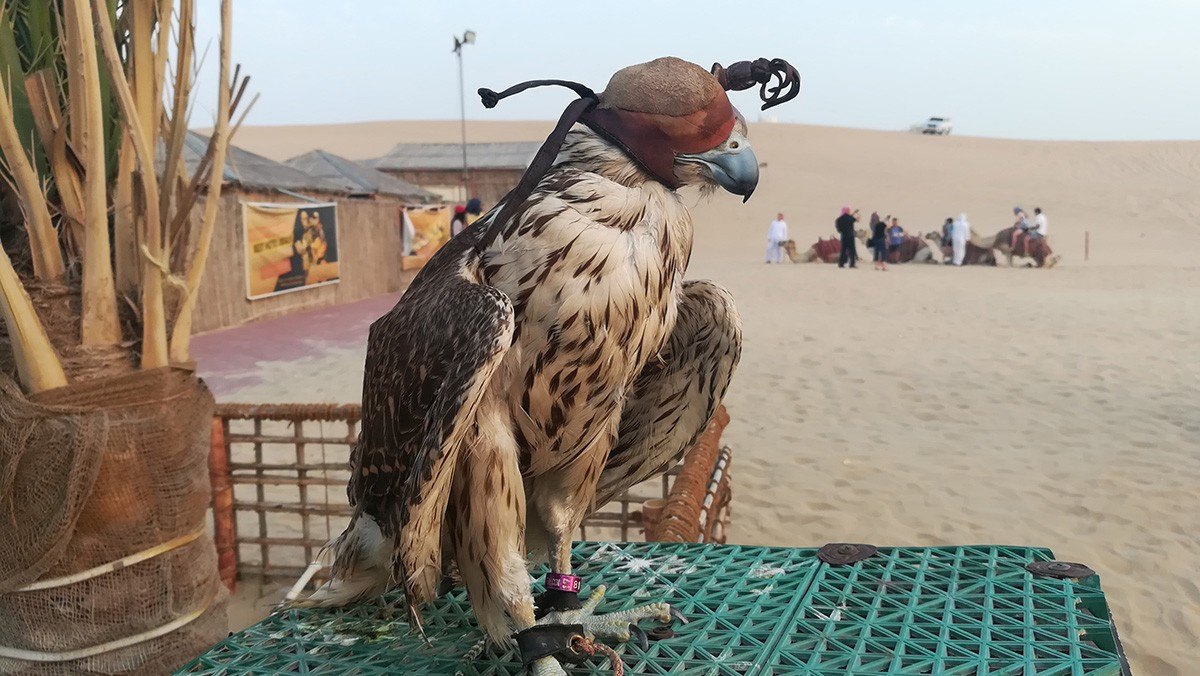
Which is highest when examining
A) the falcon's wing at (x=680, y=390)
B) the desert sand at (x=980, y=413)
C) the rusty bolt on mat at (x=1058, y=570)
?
the falcon's wing at (x=680, y=390)

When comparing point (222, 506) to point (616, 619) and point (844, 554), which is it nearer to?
point (616, 619)

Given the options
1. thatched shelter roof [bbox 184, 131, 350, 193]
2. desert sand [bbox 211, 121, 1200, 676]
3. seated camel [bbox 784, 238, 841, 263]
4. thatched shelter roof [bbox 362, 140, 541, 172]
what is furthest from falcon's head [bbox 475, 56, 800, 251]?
thatched shelter roof [bbox 362, 140, 541, 172]

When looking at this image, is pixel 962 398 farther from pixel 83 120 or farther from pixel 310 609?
pixel 83 120

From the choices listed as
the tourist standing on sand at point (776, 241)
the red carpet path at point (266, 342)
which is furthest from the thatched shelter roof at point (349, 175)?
the tourist standing on sand at point (776, 241)

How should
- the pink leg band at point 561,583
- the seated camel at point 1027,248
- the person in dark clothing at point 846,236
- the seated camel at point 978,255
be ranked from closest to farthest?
1. the pink leg band at point 561,583
2. the person in dark clothing at point 846,236
3. the seated camel at point 1027,248
4. the seated camel at point 978,255

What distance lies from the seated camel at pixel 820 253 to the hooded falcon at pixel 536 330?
59.5 ft

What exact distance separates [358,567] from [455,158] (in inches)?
908

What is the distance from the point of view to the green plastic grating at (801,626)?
1.46 m

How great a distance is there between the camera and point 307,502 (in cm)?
339

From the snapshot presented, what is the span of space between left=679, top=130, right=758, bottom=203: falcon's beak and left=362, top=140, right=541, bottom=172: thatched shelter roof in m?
21.0

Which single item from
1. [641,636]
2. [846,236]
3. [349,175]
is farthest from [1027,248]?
[641,636]

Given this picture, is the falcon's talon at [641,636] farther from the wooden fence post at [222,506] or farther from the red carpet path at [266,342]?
the red carpet path at [266,342]

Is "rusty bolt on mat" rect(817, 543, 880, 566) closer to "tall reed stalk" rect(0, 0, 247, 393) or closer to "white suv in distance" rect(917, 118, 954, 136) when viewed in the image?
"tall reed stalk" rect(0, 0, 247, 393)

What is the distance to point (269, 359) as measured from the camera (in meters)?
7.75
